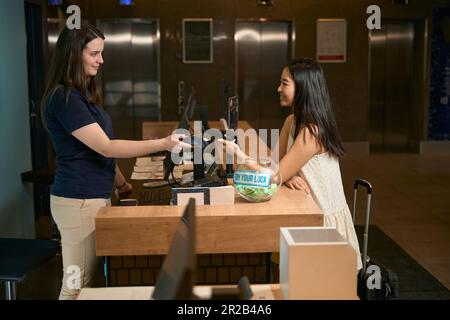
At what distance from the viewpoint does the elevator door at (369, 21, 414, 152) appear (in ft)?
34.0

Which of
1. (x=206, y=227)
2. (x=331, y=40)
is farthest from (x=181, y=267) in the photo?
(x=331, y=40)

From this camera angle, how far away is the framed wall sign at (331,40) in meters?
10.1

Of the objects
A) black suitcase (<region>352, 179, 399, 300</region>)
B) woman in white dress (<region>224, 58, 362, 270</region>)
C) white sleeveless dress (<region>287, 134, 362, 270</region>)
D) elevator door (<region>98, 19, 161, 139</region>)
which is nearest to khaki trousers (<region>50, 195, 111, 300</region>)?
woman in white dress (<region>224, 58, 362, 270</region>)

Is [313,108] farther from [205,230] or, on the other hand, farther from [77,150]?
[77,150]

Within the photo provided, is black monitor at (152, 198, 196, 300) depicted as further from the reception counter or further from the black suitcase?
the black suitcase

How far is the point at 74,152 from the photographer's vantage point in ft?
8.84

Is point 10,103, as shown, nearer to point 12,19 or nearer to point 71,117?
point 12,19

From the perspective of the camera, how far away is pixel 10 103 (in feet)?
14.5

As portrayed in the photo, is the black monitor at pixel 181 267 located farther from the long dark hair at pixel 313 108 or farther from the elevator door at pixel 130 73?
the elevator door at pixel 130 73

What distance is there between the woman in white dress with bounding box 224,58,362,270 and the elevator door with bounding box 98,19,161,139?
713 centimetres

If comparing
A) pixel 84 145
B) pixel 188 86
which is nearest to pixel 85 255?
pixel 84 145

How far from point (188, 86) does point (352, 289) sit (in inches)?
330

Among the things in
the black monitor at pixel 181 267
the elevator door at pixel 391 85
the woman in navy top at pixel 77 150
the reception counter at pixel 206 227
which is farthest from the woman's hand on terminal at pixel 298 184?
the elevator door at pixel 391 85

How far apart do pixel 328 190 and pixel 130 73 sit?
7.38 m
